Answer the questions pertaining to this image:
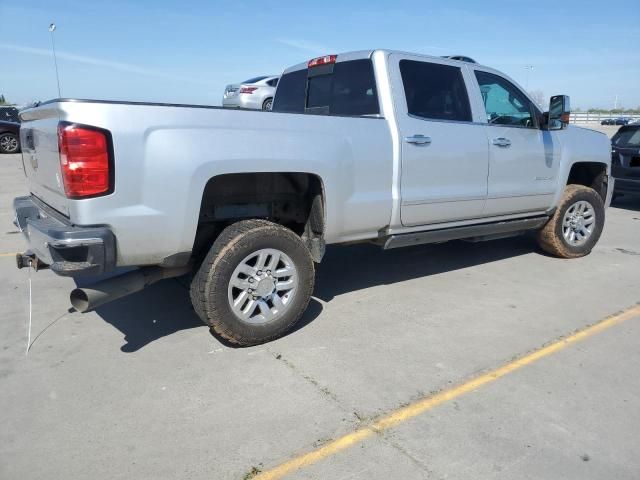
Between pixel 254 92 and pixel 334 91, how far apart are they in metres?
8.81

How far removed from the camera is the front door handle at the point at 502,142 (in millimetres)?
4695

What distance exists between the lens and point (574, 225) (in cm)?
581

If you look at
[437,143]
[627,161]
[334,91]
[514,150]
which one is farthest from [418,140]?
[627,161]

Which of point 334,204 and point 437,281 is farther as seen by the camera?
point 437,281

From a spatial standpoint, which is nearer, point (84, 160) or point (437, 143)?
point (84, 160)

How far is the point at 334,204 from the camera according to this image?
375 cm

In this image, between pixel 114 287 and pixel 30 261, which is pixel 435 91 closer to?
pixel 114 287

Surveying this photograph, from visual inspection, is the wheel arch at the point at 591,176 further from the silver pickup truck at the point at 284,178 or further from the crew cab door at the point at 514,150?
the crew cab door at the point at 514,150

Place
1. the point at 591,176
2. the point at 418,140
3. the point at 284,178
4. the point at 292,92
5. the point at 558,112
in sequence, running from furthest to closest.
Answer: the point at 591,176, the point at 292,92, the point at 558,112, the point at 418,140, the point at 284,178

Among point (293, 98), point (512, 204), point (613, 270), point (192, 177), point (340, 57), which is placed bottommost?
point (613, 270)

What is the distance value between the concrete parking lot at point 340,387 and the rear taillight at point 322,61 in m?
2.05

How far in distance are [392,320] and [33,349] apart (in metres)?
2.56

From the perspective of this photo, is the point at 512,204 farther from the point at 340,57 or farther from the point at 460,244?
the point at 340,57

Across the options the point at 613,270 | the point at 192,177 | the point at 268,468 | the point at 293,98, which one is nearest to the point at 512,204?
the point at 613,270
